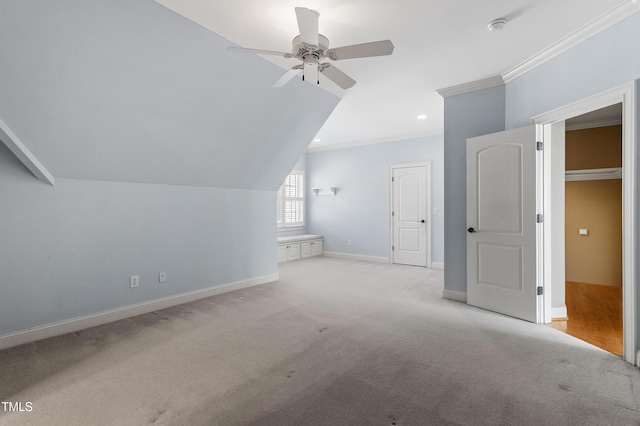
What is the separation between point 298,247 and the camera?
24.3ft

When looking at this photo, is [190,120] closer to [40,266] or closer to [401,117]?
[40,266]

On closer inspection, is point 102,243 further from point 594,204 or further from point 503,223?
point 594,204

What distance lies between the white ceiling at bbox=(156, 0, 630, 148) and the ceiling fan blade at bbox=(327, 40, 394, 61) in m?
0.47

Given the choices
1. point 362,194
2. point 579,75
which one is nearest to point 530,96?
point 579,75

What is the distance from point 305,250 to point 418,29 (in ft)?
18.1

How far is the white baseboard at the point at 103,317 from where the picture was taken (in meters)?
2.86

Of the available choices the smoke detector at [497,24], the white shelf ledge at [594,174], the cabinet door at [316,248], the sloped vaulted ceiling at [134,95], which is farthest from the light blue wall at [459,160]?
the cabinet door at [316,248]

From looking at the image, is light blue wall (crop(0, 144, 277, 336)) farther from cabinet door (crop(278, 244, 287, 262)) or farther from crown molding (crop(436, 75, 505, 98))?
crown molding (crop(436, 75, 505, 98))

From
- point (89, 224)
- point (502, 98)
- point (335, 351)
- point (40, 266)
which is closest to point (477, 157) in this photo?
point (502, 98)

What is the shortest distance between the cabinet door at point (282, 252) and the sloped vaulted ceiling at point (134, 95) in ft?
9.35

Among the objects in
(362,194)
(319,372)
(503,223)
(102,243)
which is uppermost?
(362,194)

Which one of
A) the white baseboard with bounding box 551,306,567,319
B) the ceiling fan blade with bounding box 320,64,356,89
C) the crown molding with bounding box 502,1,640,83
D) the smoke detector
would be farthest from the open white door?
the ceiling fan blade with bounding box 320,64,356,89

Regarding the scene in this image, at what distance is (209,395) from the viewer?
2076mm

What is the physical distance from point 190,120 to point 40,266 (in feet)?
6.56
